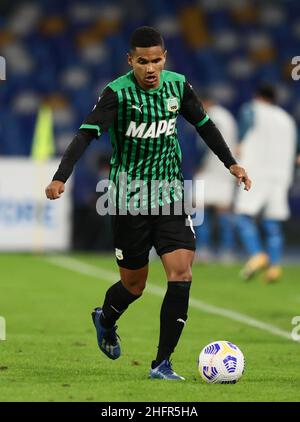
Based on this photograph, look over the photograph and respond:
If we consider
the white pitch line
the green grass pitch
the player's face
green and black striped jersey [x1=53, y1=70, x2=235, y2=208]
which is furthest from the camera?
the white pitch line

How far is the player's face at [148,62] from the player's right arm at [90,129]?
8.5 inches

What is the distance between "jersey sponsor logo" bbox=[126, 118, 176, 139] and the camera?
7457mm

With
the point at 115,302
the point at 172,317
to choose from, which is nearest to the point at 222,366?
the point at 172,317

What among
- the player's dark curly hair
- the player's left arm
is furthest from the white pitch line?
the player's dark curly hair

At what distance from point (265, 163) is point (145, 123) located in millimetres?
8705

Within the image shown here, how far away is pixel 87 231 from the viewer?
19.7 meters

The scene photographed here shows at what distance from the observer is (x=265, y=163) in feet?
52.5

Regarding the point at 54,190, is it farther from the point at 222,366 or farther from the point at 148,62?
the point at 222,366

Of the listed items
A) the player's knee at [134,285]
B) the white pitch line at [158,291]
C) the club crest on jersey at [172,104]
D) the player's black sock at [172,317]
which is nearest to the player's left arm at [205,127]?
the club crest on jersey at [172,104]

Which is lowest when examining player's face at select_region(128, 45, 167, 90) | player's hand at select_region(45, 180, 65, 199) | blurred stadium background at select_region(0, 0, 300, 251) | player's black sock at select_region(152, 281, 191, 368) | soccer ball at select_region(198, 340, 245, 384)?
soccer ball at select_region(198, 340, 245, 384)

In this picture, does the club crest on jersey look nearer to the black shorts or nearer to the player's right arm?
the player's right arm

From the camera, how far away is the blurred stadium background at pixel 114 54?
23.4 m

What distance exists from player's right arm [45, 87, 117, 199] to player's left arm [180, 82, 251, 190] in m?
0.51

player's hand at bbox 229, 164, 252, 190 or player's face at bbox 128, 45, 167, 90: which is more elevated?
player's face at bbox 128, 45, 167, 90
